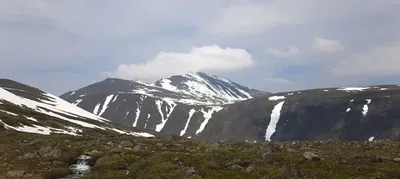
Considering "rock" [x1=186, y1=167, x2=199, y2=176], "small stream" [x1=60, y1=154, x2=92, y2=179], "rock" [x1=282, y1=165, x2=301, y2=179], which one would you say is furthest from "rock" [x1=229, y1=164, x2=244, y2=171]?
"small stream" [x1=60, y1=154, x2=92, y2=179]

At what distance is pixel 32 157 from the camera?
3941 cm

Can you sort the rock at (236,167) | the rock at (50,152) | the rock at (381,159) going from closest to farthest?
the rock at (236,167)
the rock at (381,159)
the rock at (50,152)

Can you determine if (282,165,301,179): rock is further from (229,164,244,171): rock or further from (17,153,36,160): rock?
(17,153,36,160): rock

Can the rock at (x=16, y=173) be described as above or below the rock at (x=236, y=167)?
below

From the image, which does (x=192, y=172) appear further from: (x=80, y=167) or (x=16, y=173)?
(x=16, y=173)

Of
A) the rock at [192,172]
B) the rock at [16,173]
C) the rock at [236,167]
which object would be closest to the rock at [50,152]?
the rock at [16,173]

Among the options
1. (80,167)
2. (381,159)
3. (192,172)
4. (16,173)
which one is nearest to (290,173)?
(192,172)

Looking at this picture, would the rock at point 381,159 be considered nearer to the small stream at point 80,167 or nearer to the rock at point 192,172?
the rock at point 192,172

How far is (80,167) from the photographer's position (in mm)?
37438

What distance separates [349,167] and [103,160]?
21.4 meters

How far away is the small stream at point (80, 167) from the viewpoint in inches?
1312

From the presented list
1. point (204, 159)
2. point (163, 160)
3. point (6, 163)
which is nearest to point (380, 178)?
point (204, 159)

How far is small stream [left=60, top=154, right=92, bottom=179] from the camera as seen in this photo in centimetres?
3331

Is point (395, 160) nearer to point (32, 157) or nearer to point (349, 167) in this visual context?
point (349, 167)
